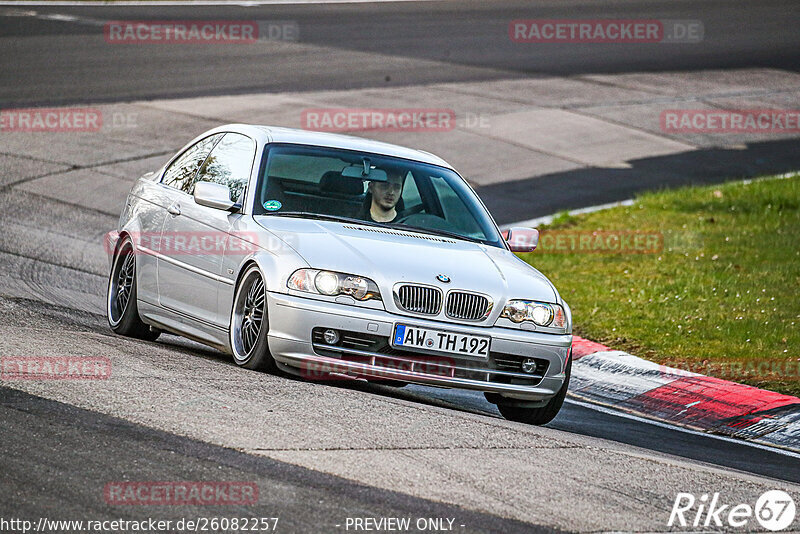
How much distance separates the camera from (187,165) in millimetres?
9164

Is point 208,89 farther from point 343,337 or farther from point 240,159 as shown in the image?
point 343,337

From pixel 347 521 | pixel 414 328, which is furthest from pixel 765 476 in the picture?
pixel 347 521

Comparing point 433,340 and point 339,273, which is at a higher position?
point 339,273

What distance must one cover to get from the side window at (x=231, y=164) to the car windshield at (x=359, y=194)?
0.19 m

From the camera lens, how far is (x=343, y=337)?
7.19m

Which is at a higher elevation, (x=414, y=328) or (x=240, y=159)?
(x=240, y=159)

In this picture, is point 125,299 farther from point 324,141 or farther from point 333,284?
point 333,284

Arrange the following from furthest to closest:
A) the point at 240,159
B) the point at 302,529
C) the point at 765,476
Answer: the point at 240,159, the point at 765,476, the point at 302,529

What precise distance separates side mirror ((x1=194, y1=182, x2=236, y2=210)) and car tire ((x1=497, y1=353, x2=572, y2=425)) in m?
2.12

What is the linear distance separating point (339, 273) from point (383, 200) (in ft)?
3.91

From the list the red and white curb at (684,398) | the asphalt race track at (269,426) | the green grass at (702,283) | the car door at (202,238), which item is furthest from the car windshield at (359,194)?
the green grass at (702,283)

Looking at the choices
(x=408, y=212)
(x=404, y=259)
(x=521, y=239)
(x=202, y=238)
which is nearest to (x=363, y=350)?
(x=404, y=259)

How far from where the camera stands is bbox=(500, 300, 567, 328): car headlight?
7414mm

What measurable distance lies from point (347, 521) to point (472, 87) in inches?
747
